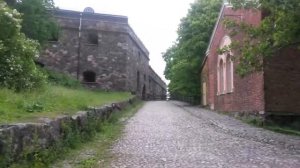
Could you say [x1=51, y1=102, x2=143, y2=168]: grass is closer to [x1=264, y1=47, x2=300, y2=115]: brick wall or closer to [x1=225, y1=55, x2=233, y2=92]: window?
[x1=264, y1=47, x2=300, y2=115]: brick wall

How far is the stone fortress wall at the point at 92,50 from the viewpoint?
128ft

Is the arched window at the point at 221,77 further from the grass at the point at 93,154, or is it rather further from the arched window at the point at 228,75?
the grass at the point at 93,154

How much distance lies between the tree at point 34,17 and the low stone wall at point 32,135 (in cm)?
1734

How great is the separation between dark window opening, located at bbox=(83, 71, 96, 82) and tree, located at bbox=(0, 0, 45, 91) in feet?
73.1

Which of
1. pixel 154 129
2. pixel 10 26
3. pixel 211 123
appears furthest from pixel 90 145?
pixel 211 123

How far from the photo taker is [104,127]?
47.0ft

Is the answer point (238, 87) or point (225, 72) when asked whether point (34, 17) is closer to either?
point (225, 72)

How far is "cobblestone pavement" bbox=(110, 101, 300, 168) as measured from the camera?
8895 mm

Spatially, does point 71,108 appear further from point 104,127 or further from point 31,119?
point 31,119

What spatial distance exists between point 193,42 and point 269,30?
66.0 feet

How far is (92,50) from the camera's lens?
39.5 m

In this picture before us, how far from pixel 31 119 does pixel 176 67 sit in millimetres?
26018

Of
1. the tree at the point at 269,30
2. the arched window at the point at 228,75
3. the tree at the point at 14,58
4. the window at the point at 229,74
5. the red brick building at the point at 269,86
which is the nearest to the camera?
the tree at the point at 269,30

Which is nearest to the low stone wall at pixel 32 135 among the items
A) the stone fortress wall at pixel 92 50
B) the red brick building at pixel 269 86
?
the red brick building at pixel 269 86
